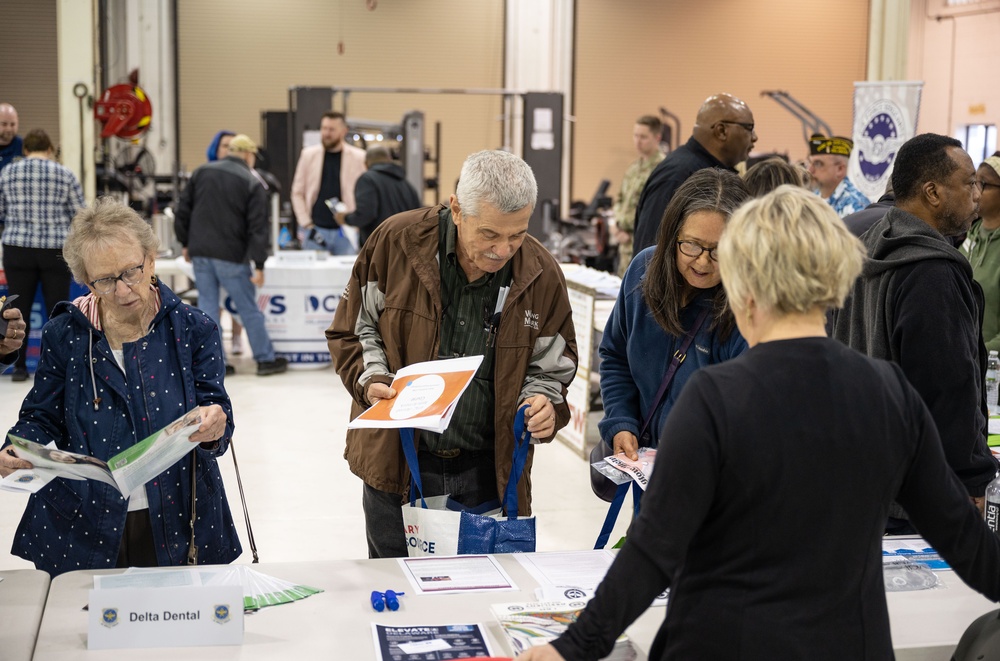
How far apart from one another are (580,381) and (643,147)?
2972 mm

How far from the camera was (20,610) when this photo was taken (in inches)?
69.9

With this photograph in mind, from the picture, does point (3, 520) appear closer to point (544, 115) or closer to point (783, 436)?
point (783, 436)

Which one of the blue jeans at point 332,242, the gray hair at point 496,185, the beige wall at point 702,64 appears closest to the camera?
the gray hair at point 496,185

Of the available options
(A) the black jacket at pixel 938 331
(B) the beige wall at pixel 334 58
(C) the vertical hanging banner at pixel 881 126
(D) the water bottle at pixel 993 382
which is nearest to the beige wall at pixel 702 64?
(B) the beige wall at pixel 334 58

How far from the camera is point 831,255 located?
1239 mm

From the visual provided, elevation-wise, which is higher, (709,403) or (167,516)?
(709,403)

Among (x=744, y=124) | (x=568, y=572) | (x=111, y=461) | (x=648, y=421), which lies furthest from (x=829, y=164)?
(x=111, y=461)

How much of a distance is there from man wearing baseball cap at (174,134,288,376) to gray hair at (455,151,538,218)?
5063mm

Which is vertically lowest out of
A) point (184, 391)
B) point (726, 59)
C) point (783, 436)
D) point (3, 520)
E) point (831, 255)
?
point (3, 520)

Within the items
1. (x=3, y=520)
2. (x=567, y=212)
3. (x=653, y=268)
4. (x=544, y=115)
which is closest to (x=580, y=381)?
(x=3, y=520)

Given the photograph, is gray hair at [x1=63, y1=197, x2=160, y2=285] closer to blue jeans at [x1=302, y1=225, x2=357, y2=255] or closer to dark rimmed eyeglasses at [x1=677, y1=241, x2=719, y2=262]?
dark rimmed eyeglasses at [x1=677, y1=241, x2=719, y2=262]

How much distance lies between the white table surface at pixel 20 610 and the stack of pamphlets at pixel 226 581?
0.35ft

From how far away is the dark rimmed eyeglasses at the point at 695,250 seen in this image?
2.08 m

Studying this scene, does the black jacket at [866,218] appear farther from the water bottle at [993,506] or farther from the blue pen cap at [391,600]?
the blue pen cap at [391,600]
